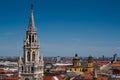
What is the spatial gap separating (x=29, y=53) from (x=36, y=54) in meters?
1.04

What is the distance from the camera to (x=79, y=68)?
125 meters

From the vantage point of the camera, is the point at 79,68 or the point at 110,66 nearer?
the point at 79,68

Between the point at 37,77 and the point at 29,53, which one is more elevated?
the point at 29,53

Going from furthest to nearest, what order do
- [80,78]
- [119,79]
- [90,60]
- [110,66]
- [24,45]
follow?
[110,66]
[90,60]
[119,79]
[80,78]
[24,45]

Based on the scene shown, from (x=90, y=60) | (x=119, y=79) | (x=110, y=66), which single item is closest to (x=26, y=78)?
(x=119, y=79)

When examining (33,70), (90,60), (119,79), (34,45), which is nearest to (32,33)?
(34,45)

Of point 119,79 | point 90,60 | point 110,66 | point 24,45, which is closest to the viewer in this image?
point 24,45

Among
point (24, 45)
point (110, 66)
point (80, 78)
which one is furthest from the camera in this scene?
point (110, 66)

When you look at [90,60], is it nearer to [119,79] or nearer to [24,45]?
[119,79]

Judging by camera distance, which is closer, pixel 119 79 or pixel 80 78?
pixel 80 78

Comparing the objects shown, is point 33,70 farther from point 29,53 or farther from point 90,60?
point 90,60

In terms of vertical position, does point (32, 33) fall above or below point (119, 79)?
above

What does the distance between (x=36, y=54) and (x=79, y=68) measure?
7211cm

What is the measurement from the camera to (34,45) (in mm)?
53844
